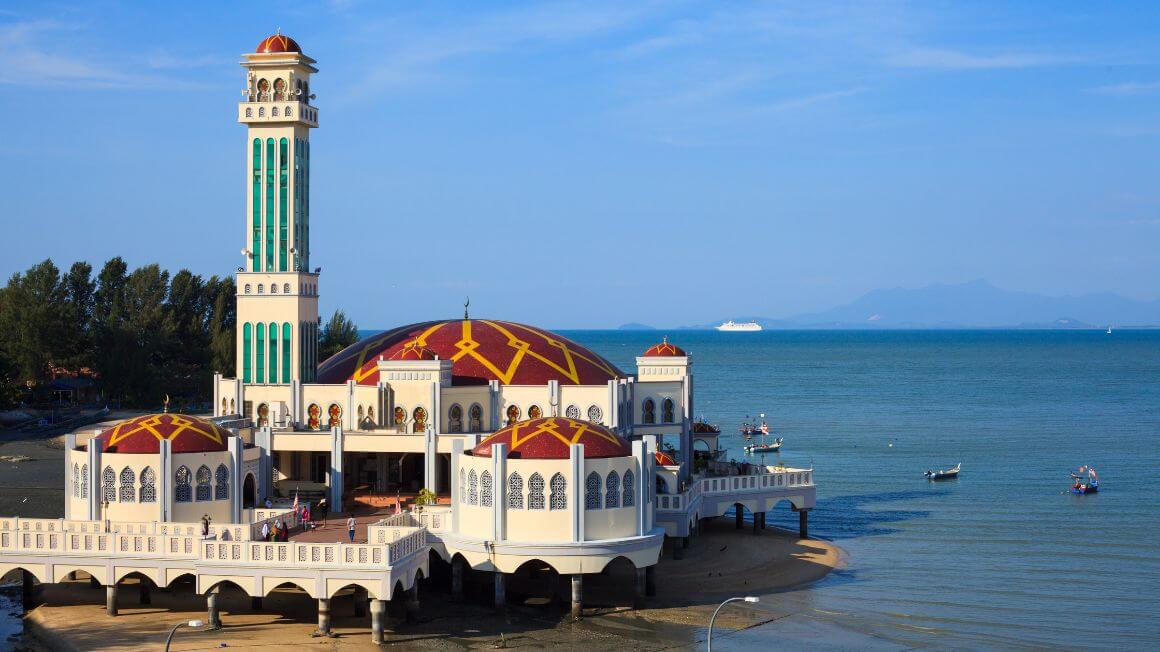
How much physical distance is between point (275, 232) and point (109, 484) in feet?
58.2

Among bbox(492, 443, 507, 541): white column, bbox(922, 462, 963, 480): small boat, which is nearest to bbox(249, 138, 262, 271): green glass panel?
bbox(492, 443, 507, 541): white column

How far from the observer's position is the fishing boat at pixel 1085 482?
80.1m

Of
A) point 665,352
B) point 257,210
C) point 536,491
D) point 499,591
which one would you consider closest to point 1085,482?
point 665,352

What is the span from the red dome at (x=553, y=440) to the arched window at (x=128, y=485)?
10.6 m

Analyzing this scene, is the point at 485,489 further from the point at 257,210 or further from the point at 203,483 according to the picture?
the point at 257,210

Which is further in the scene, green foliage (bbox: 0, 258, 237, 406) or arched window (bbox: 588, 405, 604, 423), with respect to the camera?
green foliage (bbox: 0, 258, 237, 406)

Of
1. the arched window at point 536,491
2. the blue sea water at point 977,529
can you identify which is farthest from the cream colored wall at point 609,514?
the blue sea water at point 977,529

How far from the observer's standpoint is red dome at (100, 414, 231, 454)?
46688mm

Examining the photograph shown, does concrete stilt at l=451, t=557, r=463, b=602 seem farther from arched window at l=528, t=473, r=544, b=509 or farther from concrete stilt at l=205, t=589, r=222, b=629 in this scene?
concrete stilt at l=205, t=589, r=222, b=629

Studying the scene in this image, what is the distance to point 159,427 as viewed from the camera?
1863 inches

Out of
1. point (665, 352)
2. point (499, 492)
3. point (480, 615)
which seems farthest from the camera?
point (665, 352)

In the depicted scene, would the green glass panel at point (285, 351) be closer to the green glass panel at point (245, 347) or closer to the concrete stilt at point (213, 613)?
the green glass panel at point (245, 347)

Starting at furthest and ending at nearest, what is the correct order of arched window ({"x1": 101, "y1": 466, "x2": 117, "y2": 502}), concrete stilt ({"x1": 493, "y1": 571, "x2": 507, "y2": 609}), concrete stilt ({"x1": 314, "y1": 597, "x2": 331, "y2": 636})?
arched window ({"x1": 101, "y1": 466, "x2": 117, "y2": 502}) → concrete stilt ({"x1": 493, "y1": 571, "x2": 507, "y2": 609}) → concrete stilt ({"x1": 314, "y1": 597, "x2": 331, "y2": 636})

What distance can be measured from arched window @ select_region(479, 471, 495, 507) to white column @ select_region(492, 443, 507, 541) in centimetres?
30
